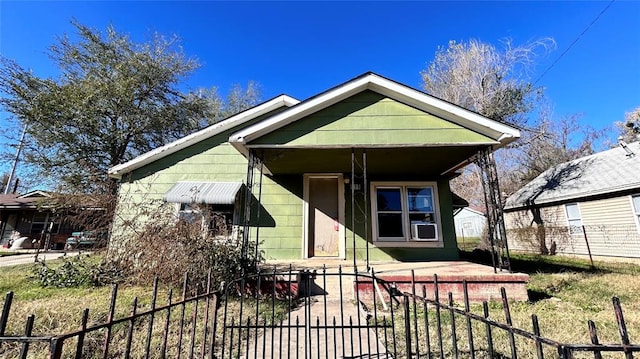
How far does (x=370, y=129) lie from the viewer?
6.55 metres

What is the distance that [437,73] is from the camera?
19.5m

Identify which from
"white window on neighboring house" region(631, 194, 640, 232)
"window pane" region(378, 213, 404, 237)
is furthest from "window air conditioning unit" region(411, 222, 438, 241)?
"white window on neighboring house" region(631, 194, 640, 232)

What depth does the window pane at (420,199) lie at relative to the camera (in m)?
8.61

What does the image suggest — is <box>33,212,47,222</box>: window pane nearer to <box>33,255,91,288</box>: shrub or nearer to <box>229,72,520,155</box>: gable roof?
<box>33,255,91,288</box>: shrub

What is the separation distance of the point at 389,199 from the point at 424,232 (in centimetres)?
139

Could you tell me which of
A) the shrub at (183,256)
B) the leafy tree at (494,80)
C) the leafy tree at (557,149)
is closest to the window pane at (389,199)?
the shrub at (183,256)

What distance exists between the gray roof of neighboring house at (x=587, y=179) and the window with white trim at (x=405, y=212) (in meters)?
9.31

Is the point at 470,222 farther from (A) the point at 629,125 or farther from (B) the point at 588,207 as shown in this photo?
(B) the point at 588,207

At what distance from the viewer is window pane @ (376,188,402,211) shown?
8656 millimetres

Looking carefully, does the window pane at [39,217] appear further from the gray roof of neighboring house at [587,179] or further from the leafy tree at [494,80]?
the gray roof of neighboring house at [587,179]

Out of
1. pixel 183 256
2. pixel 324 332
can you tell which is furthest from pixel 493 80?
pixel 183 256

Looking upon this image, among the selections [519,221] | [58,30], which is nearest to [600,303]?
[519,221]

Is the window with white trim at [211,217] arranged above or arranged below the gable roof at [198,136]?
below

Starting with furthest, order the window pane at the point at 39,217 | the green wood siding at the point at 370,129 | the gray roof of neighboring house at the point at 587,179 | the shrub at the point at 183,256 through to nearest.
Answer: the window pane at the point at 39,217 → the gray roof of neighboring house at the point at 587,179 → the green wood siding at the point at 370,129 → the shrub at the point at 183,256
